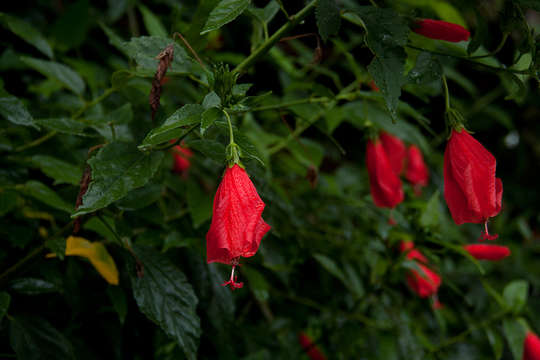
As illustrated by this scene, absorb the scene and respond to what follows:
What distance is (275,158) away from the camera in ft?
3.53

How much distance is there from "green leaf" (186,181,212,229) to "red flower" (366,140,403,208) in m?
0.30

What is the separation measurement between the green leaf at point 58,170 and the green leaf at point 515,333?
89 cm

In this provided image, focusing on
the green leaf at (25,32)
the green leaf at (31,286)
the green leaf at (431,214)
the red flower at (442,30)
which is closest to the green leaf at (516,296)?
the green leaf at (431,214)

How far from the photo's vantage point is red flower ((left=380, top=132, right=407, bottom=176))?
106 cm

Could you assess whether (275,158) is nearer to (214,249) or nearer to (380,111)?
(380,111)

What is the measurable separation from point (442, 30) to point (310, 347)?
0.69 m

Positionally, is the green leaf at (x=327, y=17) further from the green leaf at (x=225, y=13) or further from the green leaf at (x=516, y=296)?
the green leaf at (x=516, y=296)

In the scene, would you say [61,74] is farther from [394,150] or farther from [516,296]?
[516,296]

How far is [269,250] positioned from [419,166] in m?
0.60

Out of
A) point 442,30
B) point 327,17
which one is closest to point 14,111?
point 327,17

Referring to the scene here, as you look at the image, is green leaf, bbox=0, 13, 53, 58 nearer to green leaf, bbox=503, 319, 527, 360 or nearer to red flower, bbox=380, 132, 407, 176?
red flower, bbox=380, 132, 407, 176

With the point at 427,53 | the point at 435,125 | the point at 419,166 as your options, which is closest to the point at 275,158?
the point at 419,166

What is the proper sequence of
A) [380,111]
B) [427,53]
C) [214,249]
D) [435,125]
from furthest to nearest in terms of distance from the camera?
[435,125], [380,111], [427,53], [214,249]

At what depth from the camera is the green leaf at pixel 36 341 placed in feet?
1.91
